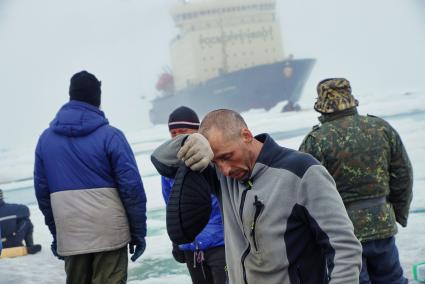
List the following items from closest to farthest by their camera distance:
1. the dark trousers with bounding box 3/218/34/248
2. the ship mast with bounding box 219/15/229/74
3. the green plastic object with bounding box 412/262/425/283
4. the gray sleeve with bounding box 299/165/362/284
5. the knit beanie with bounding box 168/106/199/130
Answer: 1. the gray sleeve with bounding box 299/165/362/284
2. the knit beanie with bounding box 168/106/199/130
3. the green plastic object with bounding box 412/262/425/283
4. the dark trousers with bounding box 3/218/34/248
5. the ship mast with bounding box 219/15/229/74

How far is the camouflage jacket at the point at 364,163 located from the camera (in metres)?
2.19

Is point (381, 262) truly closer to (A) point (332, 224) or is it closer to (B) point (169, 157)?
(A) point (332, 224)

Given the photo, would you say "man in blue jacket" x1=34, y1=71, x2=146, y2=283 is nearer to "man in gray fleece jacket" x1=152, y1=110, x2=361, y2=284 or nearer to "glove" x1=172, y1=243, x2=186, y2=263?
"glove" x1=172, y1=243, x2=186, y2=263

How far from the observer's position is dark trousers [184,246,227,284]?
240 cm

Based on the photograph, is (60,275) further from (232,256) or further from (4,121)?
(4,121)

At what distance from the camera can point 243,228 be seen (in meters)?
1.39

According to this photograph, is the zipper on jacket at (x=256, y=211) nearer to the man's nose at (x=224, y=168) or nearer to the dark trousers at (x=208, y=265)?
the man's nose at (x=224, y=168)

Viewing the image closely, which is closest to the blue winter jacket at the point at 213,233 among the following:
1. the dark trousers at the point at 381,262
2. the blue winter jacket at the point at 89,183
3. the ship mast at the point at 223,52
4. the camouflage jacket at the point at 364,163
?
the blue winter jacket at the point at 89,183

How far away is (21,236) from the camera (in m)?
5.23

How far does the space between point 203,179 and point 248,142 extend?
0.59 feet

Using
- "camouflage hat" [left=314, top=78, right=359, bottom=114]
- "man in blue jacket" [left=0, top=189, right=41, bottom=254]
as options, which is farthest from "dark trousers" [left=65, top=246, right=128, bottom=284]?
"man in blue jacket" [left=0, top=189, right=41, bottom=254]

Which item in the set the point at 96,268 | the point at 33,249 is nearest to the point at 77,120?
the point at 96,268

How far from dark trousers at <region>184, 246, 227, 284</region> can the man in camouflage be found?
0.65 meters

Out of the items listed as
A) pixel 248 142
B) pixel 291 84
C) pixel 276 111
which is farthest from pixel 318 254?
pixel 291 84
